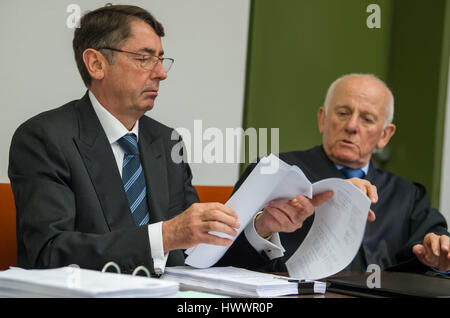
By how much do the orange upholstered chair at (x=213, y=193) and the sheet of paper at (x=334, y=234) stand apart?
744mm

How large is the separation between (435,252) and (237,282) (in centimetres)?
95

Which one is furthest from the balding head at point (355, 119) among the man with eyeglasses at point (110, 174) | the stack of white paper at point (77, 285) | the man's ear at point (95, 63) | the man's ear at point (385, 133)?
the stack of white paper at point (77, 285)

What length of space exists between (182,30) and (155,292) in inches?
84.2

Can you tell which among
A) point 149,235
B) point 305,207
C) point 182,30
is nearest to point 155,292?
point 149,235

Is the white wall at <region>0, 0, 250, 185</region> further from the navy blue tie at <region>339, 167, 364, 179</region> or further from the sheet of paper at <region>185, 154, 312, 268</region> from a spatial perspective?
the sheet of paper at <region>185, 154, 312, 268</region>

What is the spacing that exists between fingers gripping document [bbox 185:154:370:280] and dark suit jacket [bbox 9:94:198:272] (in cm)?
25

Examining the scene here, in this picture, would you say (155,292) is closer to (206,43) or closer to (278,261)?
(278,261)

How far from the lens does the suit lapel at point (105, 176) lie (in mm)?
1854

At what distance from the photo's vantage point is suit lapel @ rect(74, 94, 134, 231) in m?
1.85

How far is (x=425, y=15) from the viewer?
391 centimetres

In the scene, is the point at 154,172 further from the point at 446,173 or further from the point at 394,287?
the point at 446,173

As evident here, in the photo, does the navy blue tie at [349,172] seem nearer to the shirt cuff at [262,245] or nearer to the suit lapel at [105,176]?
the shirt cuff at [262,245]

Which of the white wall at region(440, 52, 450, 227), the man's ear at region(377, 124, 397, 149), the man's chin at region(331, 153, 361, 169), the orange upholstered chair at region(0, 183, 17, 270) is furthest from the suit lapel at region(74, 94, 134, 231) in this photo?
the white wall at region(440, 52, 450, 227)

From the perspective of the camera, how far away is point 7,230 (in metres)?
2.06
